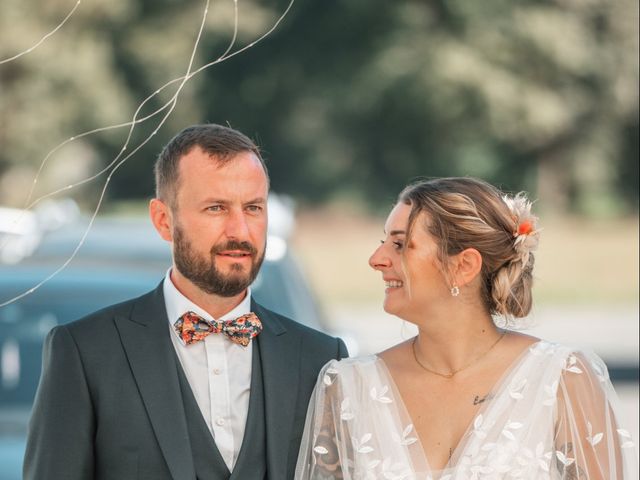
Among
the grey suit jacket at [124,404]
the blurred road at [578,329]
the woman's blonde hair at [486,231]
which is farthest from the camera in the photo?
the blurred road at [578,329]

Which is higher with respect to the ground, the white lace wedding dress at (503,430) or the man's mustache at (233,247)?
the man's mustache at (233,247)

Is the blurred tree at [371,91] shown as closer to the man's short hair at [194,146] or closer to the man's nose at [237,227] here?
the man's short hair at [194,146]

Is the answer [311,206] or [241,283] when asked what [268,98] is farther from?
[241,283]

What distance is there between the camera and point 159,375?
331 centimetres

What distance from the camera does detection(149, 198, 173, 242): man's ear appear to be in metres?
3.44

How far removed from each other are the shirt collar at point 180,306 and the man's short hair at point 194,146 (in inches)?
10.0

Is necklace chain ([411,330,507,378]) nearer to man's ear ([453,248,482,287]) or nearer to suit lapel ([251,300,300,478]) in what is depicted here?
man's ear ([453,248,482,287])

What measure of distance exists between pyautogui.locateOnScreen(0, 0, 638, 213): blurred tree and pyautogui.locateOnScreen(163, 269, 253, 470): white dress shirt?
2147cm

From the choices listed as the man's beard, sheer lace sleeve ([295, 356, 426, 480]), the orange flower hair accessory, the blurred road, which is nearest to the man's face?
the man's beard

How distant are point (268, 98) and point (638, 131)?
9.06 meters

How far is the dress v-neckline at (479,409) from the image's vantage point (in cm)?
347

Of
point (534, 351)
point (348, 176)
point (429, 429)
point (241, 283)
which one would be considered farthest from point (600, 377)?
point (348, 176)

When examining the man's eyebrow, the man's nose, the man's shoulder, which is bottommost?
the man's shoulder

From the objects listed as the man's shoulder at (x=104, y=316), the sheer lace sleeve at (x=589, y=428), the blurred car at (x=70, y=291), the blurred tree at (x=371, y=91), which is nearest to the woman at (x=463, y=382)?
the sheer lace sleeve at (x=589, y=428)
